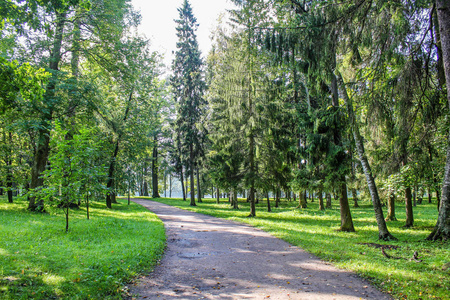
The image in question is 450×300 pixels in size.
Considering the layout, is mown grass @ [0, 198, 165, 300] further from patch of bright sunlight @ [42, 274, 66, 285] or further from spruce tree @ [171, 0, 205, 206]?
spruce tree @ [171, 0, 205, 206]

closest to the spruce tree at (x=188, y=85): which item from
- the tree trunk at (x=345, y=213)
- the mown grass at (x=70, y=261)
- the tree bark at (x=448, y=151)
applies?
the tree trunk at (x=345, y=213)

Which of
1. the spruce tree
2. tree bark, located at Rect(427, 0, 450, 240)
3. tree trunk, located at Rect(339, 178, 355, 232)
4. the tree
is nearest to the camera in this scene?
tree bark, located at Rect(427, 0, 450, 240)

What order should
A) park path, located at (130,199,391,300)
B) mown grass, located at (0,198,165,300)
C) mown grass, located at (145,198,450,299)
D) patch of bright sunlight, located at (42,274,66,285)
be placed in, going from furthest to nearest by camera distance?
mown grass, located at (145,198,450,299) → park path, located at (130,199,391,300) → patch of bright sunlight, located at (42,274,66,285) → mown grass, located at (0,198,165,300)

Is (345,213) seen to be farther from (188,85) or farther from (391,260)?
(188,85)

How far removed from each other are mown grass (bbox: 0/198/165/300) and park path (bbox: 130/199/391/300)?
0.43 meters

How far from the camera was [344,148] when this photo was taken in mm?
10172

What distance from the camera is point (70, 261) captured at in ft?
15.9

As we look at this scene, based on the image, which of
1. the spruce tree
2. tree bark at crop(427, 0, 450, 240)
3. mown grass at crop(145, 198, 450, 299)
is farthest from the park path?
the spruce tree

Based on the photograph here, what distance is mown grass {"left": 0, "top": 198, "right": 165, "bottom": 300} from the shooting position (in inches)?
146

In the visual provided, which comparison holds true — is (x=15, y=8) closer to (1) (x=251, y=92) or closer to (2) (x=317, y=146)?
(2) (x=317, y=146)

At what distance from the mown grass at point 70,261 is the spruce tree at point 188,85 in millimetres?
17026

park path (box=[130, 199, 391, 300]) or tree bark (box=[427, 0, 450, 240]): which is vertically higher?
tree bark (box=[427, 0, 450, 240])

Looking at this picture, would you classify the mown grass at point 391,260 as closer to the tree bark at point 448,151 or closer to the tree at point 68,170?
the tree bark at point 448,151

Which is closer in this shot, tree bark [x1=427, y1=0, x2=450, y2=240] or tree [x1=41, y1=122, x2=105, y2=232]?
tree bark [x1=427, y1=0, x2=450, y2=240]
